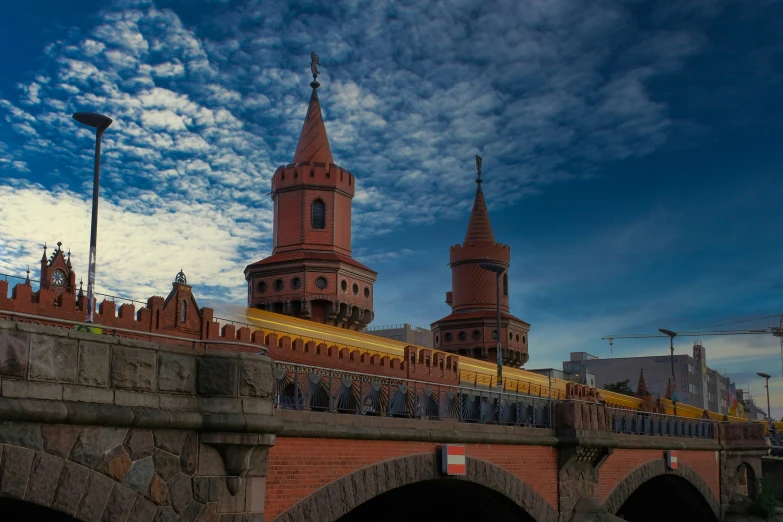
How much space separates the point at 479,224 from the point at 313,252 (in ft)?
83.9

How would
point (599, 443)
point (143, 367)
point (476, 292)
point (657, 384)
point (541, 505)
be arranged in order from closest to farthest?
point (143, 367), point (541, 505), point (599, 443), point (476, 292), point (657, 384)

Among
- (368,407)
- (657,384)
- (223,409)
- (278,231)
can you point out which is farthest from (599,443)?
(657,384)

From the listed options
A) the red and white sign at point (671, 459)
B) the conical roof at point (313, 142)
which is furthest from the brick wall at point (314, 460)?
the conical roof at point (313, 142)

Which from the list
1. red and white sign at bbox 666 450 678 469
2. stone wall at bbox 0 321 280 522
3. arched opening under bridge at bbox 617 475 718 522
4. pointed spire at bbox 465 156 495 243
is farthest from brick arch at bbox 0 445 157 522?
pointed spire at bbox 465 156 495 243

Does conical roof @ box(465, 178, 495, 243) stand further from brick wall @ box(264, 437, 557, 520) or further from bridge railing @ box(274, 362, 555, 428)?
brick wall @ box(264, 437, 557, 520)

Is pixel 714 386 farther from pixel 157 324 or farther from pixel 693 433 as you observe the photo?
pixel 157 324

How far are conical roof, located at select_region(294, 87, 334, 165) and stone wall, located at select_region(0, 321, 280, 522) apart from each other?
40467 mm

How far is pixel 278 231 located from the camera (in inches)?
2009

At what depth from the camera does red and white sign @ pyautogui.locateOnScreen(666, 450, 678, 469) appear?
30969 millimetres

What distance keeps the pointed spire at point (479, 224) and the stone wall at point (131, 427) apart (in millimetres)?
59572

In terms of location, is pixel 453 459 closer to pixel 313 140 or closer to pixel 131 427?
pixel 131 427

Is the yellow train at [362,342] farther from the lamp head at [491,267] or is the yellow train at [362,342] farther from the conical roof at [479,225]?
the conical roof at [479,225]

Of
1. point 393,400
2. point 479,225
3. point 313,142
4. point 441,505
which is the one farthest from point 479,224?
point 393,400

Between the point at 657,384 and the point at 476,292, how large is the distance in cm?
5633
